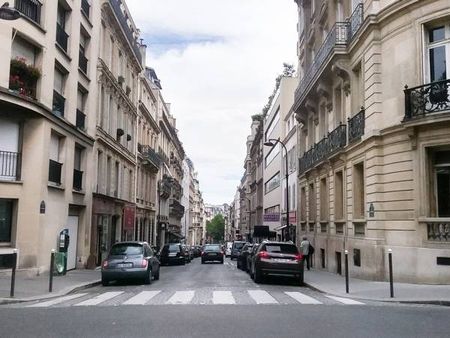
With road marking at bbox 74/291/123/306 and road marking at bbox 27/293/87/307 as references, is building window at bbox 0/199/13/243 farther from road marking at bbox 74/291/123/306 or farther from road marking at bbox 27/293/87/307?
road marking at bbox 74/291/123/306

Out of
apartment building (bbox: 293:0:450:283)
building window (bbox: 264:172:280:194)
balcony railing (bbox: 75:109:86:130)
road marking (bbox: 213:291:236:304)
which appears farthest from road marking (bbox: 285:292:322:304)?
building window (bbox: 264:172:280:194)

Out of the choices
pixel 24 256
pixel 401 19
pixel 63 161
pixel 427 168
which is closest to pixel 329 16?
pixel 401 19

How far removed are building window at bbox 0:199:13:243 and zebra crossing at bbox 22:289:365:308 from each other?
548 cm

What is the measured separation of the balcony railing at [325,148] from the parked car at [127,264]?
32.9ft

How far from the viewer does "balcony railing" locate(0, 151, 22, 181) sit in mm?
19312

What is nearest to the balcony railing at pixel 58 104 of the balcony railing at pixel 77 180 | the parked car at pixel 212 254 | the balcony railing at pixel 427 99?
the balcony railing at pixel 77 180

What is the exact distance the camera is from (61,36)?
23.3m

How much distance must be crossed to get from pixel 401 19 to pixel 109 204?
19392mm

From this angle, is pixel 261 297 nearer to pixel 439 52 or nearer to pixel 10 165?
pixel 439 52

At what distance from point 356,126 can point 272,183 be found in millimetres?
36955

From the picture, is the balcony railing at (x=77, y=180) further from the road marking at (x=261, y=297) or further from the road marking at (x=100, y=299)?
the road marking at (x=261, y=297)

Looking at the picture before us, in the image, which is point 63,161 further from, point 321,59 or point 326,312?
point 326,312

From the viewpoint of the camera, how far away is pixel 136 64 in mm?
39281

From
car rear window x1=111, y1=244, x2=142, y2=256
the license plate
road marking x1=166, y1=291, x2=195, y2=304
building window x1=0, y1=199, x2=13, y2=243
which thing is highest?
building window x1=0, y1=199, x2=13, y2=243
